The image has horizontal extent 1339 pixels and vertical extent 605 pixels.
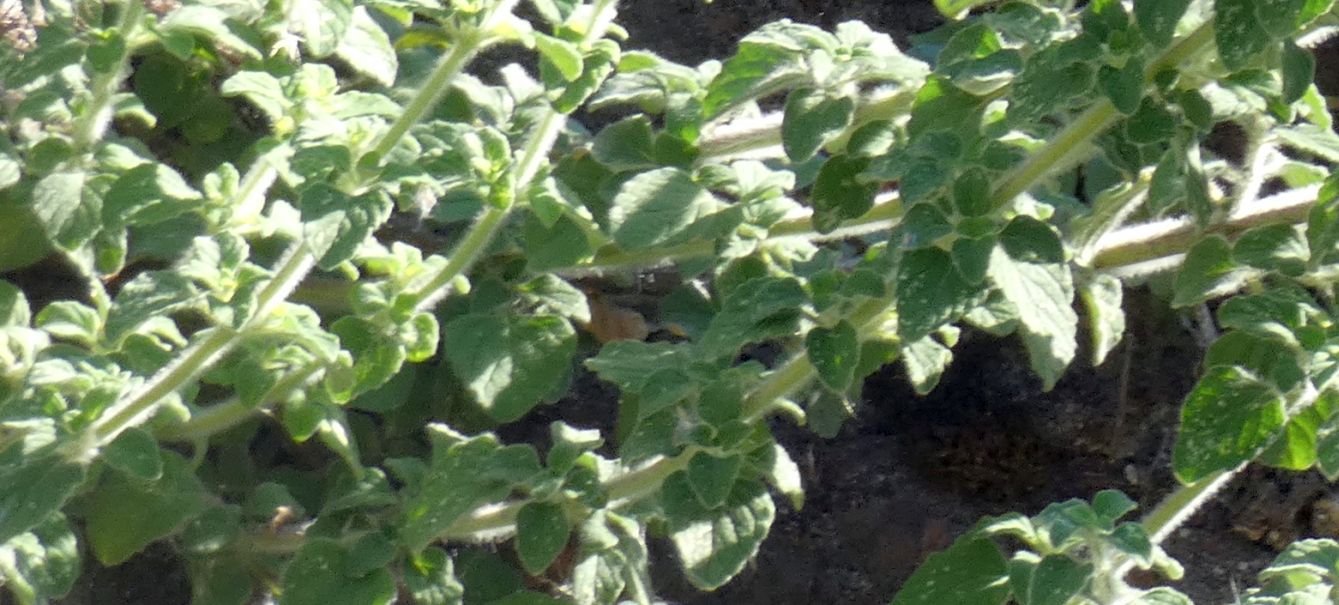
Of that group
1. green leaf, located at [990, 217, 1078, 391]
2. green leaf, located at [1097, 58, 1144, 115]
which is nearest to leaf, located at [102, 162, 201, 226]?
green leaf, located at [990, 217, 1078, 391]

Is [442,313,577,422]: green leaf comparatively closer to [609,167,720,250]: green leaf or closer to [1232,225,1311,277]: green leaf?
[609,167,720,250]: green leaf

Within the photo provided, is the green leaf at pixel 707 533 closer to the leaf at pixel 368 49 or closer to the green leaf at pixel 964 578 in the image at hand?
the green leaf at pixel 964 578

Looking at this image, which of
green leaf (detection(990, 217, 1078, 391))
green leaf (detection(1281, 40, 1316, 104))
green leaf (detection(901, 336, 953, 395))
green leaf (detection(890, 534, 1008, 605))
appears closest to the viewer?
green leaf (detection(1281, 40, 1316, 104))

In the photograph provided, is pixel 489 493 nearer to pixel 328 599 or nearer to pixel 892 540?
pixel 328 599

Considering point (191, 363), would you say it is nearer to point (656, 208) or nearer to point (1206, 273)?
point (656, 208)

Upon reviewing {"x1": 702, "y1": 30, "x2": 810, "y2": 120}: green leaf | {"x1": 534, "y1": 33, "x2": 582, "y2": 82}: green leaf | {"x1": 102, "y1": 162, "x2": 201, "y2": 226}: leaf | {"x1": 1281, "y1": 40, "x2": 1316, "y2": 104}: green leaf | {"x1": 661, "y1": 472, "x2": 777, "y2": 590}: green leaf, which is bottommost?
{"x1": 661, "y1": 472, "x2": 777, "y2": 590}: green leaf

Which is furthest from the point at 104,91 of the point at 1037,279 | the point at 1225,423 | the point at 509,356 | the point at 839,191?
the point at 1225,423
